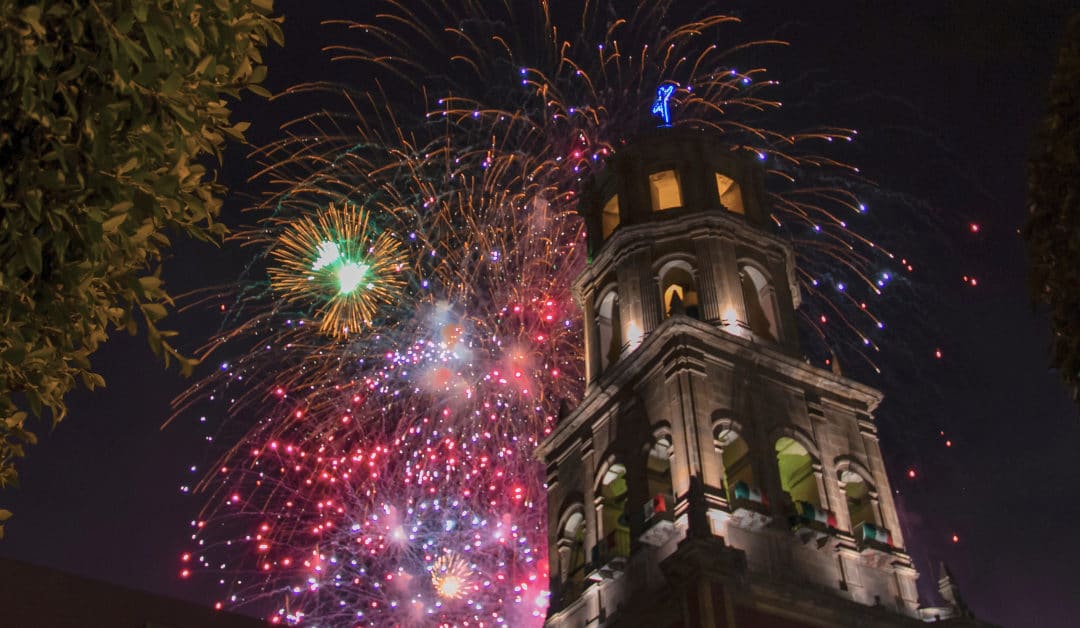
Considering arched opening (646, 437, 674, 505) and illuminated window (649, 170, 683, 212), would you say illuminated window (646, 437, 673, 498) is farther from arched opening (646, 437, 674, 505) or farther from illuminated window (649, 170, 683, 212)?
illuminated window (649, 170, 683, 212)

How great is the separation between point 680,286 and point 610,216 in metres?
5.40

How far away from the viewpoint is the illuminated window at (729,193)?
128 feet

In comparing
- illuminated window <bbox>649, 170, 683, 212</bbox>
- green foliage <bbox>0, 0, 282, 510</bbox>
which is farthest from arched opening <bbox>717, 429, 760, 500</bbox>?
green foliage <bbox>0, 0, 282, 510</bbox>

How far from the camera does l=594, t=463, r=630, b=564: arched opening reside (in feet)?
102

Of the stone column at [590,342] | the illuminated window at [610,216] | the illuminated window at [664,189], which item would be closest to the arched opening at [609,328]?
the stone column at [590,342]

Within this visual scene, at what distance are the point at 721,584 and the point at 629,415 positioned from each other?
8366 millimetres

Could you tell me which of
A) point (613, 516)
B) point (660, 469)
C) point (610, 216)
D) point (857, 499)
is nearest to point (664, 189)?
point (610, 216)

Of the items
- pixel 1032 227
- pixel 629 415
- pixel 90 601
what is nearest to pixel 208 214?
pixel 1032 227

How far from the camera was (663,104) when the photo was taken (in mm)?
40875

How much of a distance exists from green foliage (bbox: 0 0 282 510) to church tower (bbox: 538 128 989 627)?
66.4 ft

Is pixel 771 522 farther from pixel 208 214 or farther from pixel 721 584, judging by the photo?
pixel 208 214

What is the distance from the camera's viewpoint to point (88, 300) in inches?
332

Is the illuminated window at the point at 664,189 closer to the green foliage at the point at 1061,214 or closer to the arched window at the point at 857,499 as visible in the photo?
the arched window at the point at 857,499

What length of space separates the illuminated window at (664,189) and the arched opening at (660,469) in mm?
11387
